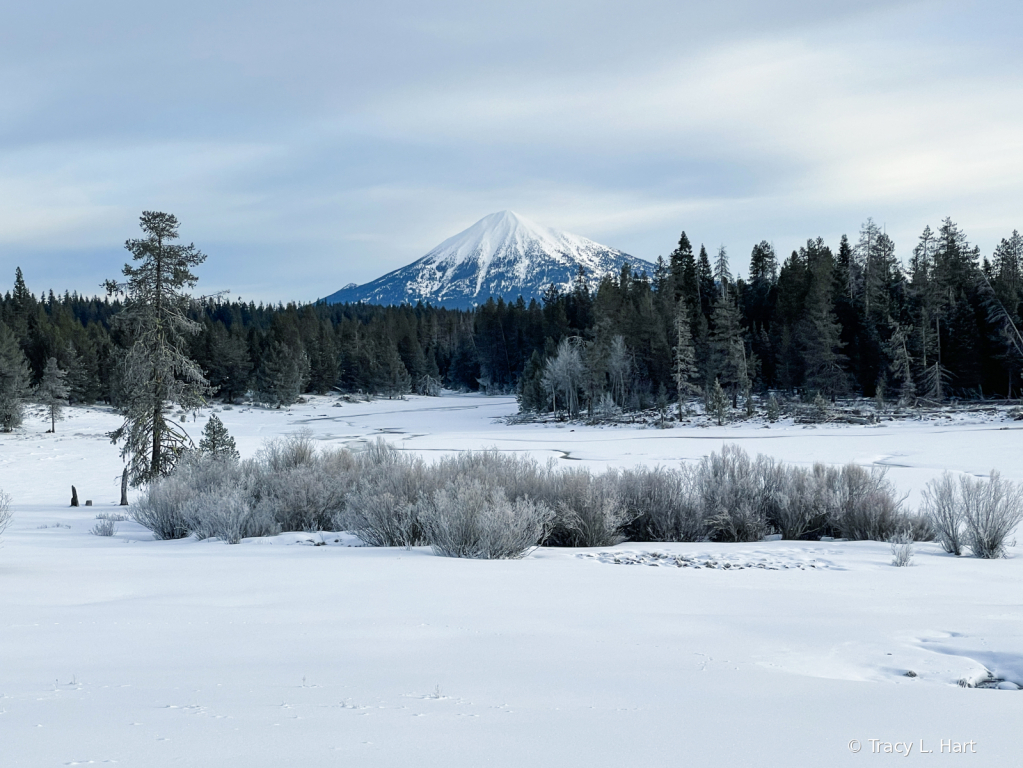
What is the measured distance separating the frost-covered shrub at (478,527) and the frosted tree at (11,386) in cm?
5426

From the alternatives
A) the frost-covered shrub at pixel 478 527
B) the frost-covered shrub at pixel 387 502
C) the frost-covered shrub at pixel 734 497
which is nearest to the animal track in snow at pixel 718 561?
the frost-covered shrub at pixel 478 527

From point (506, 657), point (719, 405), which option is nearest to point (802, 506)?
point (506, 657)

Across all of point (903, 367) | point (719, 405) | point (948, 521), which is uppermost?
point (903, 367)

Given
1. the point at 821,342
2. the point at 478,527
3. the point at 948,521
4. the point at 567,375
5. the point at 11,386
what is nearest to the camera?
the point at 478,527

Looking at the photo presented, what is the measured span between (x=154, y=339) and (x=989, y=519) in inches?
793

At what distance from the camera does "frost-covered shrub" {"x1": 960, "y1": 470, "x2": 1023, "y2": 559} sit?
9.10 m

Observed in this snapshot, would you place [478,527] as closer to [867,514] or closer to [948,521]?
[948,521]

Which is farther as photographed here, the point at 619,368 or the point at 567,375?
the point at 567,375

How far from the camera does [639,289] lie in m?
82.9

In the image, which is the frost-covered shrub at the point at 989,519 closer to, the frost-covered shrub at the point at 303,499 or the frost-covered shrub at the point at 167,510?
the frost-covered shrub at the point at 303,499

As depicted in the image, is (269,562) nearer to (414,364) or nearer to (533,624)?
(533,624)

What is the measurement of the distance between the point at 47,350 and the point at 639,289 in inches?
2410

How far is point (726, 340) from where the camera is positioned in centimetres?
5872

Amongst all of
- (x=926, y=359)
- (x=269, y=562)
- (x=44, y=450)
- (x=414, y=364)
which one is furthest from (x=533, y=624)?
(x=414, y=364)
